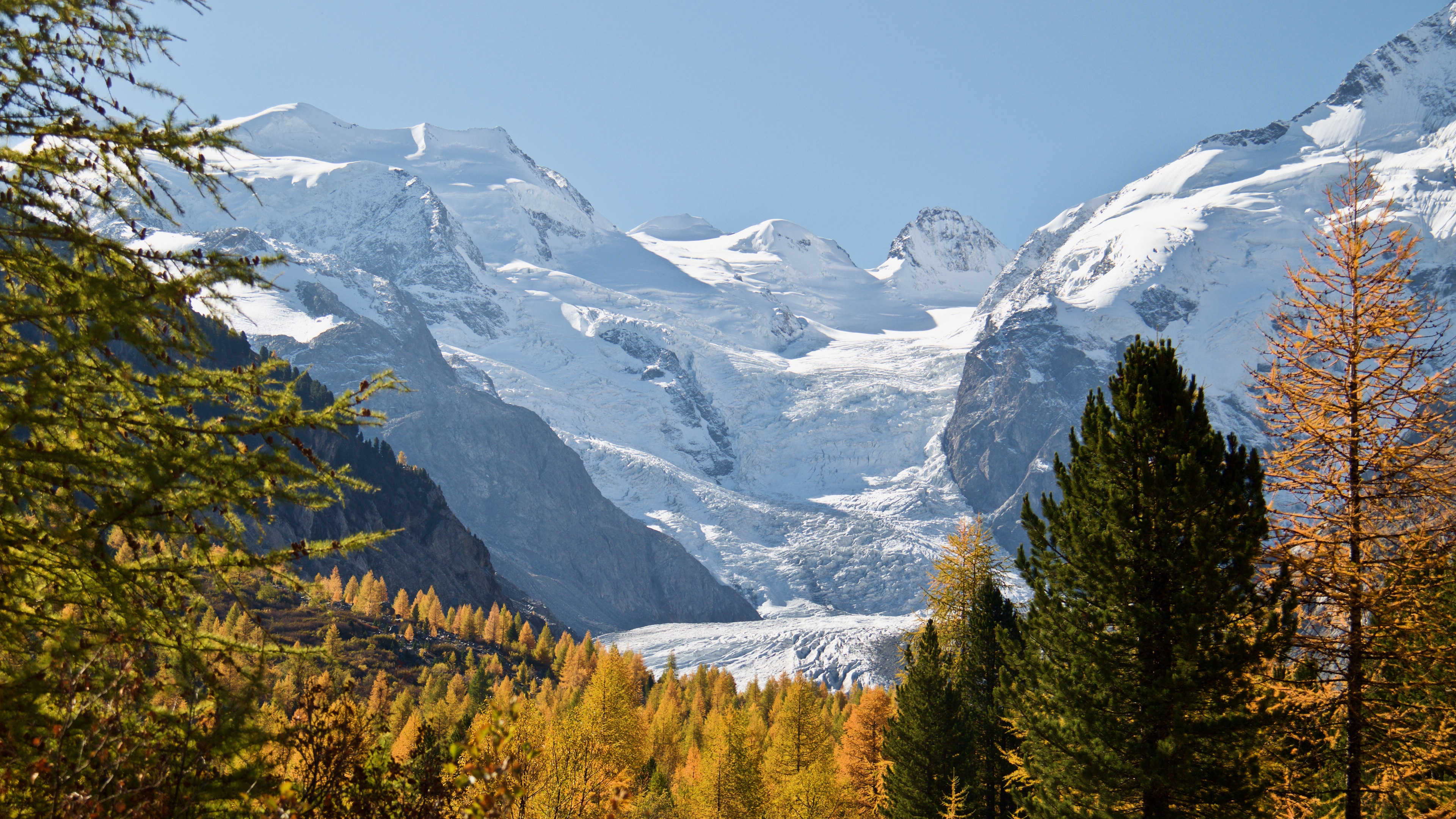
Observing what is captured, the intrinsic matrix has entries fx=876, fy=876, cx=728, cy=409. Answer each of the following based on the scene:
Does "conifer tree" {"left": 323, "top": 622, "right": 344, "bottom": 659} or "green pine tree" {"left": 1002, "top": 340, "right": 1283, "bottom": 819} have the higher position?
"green pine tree" {"left": 1002, "top": 340, "right": 1283, "bottom": 819}

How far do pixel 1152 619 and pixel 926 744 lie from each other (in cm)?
1530

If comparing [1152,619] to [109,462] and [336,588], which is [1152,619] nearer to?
[109,462]

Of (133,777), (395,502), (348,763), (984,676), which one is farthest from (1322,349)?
(395,502)

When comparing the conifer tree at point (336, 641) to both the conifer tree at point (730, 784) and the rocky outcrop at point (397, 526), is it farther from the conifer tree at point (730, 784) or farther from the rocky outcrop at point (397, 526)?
the rocky outcrop at point (397, 526)

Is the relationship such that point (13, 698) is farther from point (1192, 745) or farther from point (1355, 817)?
point (1355, 817)

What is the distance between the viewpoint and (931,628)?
2819cm

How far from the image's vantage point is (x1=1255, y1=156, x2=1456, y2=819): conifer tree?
35.3 ft

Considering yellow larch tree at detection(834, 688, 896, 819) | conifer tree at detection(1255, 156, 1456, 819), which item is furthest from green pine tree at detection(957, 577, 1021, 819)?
conifer tree at detection(1255, 156, 1456, 819)

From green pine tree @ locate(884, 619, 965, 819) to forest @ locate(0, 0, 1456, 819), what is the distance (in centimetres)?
10

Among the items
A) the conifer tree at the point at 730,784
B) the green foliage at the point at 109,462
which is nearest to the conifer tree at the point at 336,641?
the conifer tree at the point at 730,784

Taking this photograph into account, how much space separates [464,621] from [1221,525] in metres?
101

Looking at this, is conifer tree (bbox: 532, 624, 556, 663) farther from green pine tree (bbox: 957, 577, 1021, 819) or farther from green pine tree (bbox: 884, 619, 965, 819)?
green pine tree (bbox: 884, 619, 965, 819)

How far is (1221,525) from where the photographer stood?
11930mm

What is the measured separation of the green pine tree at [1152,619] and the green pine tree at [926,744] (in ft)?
40.3
